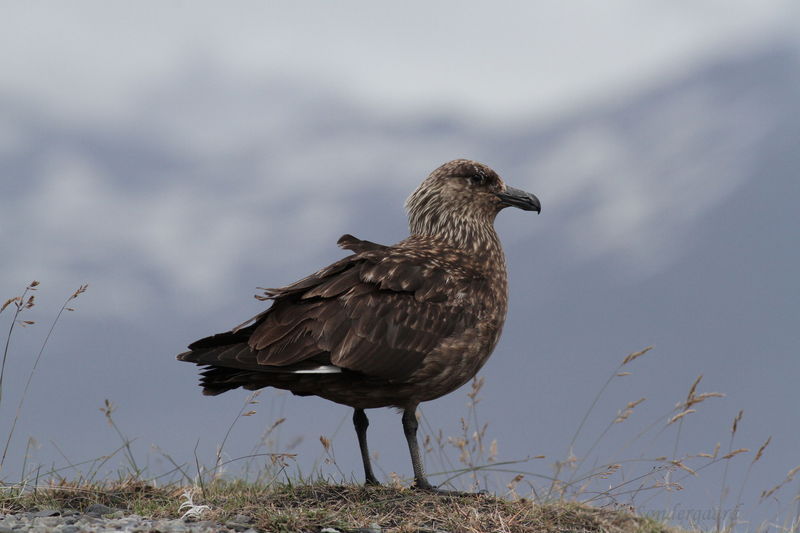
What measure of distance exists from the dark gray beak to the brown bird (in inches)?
36.7

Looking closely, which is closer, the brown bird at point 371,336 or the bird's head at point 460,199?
the brown bird at point 371,336

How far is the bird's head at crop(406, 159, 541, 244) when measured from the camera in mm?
7566

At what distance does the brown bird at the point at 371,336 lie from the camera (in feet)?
20.2

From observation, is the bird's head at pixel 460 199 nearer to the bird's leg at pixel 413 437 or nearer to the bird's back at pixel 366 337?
the bird's back at pixel 366 337

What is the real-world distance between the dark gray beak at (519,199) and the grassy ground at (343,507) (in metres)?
2.60

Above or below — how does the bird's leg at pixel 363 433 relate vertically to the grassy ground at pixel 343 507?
above

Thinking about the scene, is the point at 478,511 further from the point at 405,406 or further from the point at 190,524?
the point at 190,524

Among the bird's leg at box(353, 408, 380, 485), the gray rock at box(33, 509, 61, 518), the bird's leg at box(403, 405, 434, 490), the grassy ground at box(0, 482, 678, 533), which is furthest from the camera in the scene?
the bird's leg at box(353, 408, 380, 485)

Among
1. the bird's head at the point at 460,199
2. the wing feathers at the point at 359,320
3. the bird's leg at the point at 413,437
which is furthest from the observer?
the bird's head at the point at 460,199

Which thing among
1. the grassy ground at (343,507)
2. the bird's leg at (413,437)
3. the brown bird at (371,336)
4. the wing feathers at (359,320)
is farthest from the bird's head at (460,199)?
the grassy ground at (343,507)

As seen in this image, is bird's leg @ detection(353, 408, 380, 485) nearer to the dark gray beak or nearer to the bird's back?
the bird's back

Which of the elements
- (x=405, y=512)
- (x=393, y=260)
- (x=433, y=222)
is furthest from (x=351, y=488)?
(x=433, y=222)

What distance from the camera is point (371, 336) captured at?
6.23 meters

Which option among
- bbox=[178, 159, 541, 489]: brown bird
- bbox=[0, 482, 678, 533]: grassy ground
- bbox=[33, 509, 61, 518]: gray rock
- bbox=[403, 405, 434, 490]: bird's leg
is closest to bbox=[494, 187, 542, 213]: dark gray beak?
bbox=[178, 159, 541, 489]: brown bird
